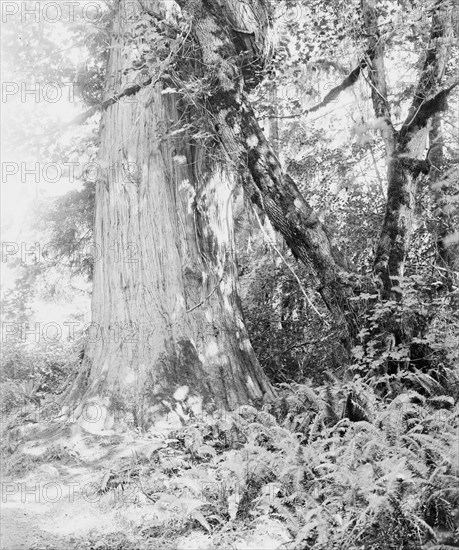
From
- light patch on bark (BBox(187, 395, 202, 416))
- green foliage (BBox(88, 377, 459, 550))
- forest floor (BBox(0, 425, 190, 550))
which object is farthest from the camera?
light patch on bark (BBox(187, 395, 202, 416))

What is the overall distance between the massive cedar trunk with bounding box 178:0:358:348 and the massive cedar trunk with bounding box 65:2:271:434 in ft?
2.66

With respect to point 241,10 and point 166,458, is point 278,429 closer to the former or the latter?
point 166,458

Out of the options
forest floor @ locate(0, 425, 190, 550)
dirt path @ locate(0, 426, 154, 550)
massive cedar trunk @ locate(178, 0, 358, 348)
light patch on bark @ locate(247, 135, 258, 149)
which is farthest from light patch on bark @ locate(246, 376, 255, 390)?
light patch on bark @ locate(247, 135, 258, 149)

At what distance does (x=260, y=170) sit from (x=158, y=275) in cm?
172

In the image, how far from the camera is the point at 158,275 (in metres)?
7.02

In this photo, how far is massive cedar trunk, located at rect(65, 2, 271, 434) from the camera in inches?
259

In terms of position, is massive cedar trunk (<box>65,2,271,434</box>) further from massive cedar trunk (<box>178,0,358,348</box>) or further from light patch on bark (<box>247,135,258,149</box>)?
light patch on bark (<box>247,135,258,149</box>)

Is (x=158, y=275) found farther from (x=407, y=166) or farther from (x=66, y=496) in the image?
(x=407, y=166)

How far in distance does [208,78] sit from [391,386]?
12.7ft

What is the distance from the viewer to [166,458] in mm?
5363

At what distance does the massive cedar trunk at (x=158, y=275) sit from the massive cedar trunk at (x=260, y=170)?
2.66 ft

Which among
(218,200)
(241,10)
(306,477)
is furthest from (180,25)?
(306,477)

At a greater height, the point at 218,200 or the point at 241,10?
the point at 241,10

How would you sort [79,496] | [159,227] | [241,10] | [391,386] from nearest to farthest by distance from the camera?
[79,496] → [391,386] → [159,227] → [241,10]
